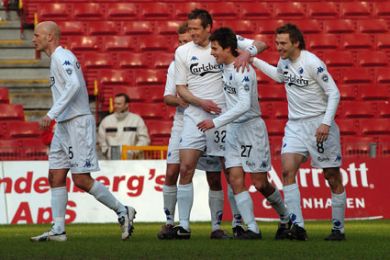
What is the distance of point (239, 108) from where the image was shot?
34.2 feet

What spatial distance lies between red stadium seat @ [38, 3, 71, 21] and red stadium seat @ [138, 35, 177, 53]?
1733 mm

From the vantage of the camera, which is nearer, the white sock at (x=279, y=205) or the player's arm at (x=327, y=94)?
the player's arm at (x=327, y=94)

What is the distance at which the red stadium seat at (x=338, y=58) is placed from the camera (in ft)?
71.0

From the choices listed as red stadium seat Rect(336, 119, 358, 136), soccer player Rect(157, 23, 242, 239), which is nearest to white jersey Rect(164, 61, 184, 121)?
soccer player Rect(157, 23, 242, 239)

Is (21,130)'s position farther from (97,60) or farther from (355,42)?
(355,42)

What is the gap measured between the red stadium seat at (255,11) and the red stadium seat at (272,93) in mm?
2334

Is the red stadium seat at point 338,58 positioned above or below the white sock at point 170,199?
above

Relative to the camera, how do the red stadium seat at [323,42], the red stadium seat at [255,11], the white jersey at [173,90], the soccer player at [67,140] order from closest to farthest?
the soccer player at [67,140] → the white jersey at [173,90] → the red stadium seat at [323,42] → the red stadium seat at [255,11]

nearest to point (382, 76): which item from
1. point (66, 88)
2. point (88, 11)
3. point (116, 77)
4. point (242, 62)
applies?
point (116, 77)

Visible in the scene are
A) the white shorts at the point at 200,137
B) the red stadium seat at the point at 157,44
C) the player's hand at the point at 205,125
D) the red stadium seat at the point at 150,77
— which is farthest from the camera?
the red stadium seat at the point at 157,44

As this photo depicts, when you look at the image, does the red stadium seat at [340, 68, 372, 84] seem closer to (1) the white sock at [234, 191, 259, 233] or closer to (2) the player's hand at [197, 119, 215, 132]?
(1) the white sock at [234, 191, 259, 233]

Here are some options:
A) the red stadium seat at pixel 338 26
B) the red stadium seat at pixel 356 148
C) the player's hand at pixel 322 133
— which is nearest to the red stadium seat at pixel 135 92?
the red stadium seat at pixel 338 26

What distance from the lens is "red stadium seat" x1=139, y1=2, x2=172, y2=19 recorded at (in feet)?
74.0

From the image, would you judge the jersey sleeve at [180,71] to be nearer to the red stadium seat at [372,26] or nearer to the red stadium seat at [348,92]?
the red stadium seat at [348,92]
